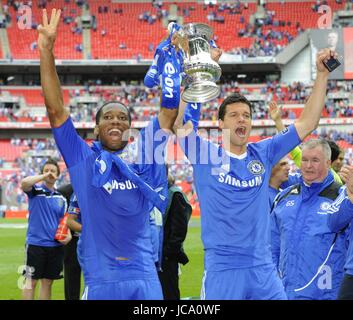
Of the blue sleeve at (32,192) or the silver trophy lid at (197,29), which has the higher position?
the silver trophy lid at (197,29)

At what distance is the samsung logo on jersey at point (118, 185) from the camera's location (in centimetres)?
362

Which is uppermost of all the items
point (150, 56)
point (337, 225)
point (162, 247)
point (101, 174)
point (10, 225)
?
point (150, 56)

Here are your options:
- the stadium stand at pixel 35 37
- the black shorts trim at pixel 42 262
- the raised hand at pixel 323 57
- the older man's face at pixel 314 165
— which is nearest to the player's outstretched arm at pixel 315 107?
the raised hand at pixel 323 57

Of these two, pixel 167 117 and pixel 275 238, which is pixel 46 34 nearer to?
pixel 167 117

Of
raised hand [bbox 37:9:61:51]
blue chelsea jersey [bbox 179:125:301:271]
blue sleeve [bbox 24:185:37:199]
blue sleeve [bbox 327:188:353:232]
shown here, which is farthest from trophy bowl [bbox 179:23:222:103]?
blue sleeve [bbox 24:185:37:199]

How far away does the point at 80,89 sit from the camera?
4588cm

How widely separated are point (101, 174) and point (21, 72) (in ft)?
147

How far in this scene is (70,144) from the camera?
11.7 ft

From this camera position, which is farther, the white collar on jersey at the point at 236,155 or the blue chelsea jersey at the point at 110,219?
the white collar on jersey at the point at 236,155

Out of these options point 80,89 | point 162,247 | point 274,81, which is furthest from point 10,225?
point 274,81

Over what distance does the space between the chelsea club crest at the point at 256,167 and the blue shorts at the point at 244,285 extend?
0.58 metres

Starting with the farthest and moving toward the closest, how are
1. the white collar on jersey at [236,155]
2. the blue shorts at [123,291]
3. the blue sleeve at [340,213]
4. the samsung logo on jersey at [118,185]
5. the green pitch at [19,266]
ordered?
the green pitch at [19,266] < the blue sleeve at [340,213] < the white collar on jersey at [236,155] < the samsung logo on jersey at [118,185] < the blue shorts at [123,291]

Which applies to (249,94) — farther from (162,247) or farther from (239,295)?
(239,295)

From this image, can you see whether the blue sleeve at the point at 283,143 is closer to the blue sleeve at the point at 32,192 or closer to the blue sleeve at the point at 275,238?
the blue sleeve at the point at 275,238
